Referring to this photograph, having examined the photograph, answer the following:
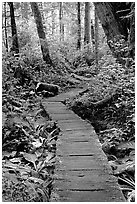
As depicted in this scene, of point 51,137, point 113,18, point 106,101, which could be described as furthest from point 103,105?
point 113,18

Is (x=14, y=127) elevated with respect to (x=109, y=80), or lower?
lower

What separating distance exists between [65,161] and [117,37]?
537 cm

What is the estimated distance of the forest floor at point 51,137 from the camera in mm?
4028

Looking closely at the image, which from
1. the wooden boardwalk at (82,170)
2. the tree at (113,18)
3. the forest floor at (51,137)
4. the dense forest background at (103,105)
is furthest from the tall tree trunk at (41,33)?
the wooden boardwalk at (82,170)

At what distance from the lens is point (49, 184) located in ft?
13.9

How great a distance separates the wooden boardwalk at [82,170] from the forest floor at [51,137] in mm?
294

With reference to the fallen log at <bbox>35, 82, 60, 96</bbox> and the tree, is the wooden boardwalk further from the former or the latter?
the fallen log at <bbox>35, 82, 60, 96</bbox>

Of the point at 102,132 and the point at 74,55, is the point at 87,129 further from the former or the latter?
the point at 74,55

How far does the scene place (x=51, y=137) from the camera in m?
6.32

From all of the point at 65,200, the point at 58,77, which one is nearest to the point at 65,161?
the point at 65,200

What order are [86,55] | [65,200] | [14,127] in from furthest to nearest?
[86,55] < [14,127] < [65,200]

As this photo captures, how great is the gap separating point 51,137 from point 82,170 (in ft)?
7.49

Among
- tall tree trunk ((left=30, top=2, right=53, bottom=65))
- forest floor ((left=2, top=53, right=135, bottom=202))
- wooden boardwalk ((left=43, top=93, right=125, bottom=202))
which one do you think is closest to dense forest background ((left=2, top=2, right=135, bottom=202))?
forest floor ((left=2, top=53, right=135, bottom=202))

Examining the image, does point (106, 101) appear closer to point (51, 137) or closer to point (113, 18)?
point (51, 137)
